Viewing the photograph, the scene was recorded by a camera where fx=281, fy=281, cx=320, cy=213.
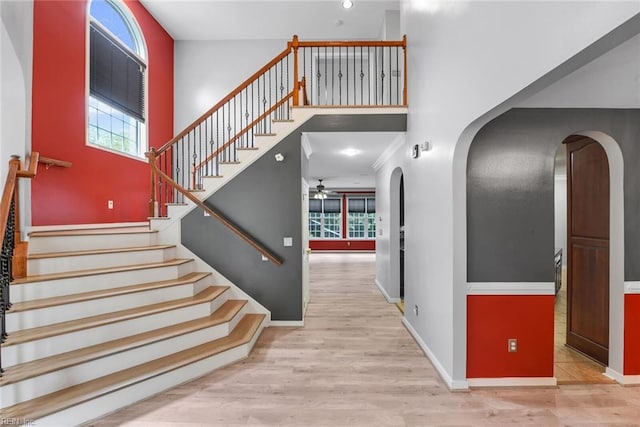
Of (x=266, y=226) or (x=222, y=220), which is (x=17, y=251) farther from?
(x=266, y=226)

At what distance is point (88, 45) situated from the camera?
394cm

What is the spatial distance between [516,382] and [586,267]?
5.03ft

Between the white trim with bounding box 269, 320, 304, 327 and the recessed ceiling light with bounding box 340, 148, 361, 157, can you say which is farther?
the recessed ceiling light with bounding box 340, 148, 361, 157

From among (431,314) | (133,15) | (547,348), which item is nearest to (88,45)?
(133,15)

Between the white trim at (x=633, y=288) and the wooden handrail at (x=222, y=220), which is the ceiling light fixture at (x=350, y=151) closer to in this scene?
the wooden handrail at (x=222, y=220)

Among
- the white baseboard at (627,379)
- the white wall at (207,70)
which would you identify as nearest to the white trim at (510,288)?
the white baseboard at (627,379)

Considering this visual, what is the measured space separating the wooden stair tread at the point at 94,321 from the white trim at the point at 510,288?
9.19ft

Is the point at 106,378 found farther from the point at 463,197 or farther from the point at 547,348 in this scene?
the point at 547,348

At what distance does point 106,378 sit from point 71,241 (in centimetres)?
171

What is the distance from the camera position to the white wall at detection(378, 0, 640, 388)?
1.40 meters

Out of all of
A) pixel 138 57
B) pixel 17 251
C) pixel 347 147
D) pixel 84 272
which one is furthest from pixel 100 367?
pixel 138 57

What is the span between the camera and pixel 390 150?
482cm

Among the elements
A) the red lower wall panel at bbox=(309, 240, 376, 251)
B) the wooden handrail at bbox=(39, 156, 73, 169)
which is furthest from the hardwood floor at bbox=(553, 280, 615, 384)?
the red lower wall panel at bbox=(309, 240, 376, 251)

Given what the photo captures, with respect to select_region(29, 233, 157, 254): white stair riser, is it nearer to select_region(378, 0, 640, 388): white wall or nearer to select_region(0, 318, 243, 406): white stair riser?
select_region(0, 318, 243, 406): white stair riser
